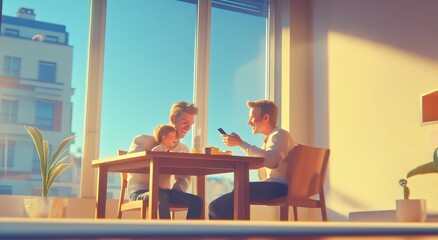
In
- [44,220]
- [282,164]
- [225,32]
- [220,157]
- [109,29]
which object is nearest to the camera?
[44,220]

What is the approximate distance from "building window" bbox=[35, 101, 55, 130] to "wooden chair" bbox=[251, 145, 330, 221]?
2.13m

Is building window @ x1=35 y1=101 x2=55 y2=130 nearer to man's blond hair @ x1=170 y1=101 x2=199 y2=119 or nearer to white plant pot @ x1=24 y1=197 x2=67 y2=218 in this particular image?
white plant pot @ x1=24 y1=197 x2=67 y2=218

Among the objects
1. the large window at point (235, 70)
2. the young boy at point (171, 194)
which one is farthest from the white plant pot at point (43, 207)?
the large window at point (235, 70)

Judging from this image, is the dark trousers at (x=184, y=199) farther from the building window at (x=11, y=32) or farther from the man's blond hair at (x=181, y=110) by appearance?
the building window at (x=11, y=32)

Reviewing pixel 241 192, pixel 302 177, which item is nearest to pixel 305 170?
pixel 302 177

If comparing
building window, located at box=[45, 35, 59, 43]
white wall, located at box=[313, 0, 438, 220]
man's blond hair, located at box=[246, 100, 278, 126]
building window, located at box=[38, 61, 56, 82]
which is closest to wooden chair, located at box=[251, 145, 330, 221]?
man's blond hair, located at box=[246, 100, 278, 126]

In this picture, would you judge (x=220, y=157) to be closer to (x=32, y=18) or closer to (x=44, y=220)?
(x=32, y=18)

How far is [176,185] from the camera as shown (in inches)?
→ 154

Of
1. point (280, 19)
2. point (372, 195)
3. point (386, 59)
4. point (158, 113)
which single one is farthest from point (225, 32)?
point (372, 195)

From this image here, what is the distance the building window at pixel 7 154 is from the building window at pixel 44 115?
0.93 ft

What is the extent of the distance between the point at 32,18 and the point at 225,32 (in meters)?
1.81

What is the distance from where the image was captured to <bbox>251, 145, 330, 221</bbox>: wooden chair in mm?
3678

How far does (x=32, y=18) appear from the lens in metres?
5.04

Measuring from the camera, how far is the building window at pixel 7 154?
479 centimetres
